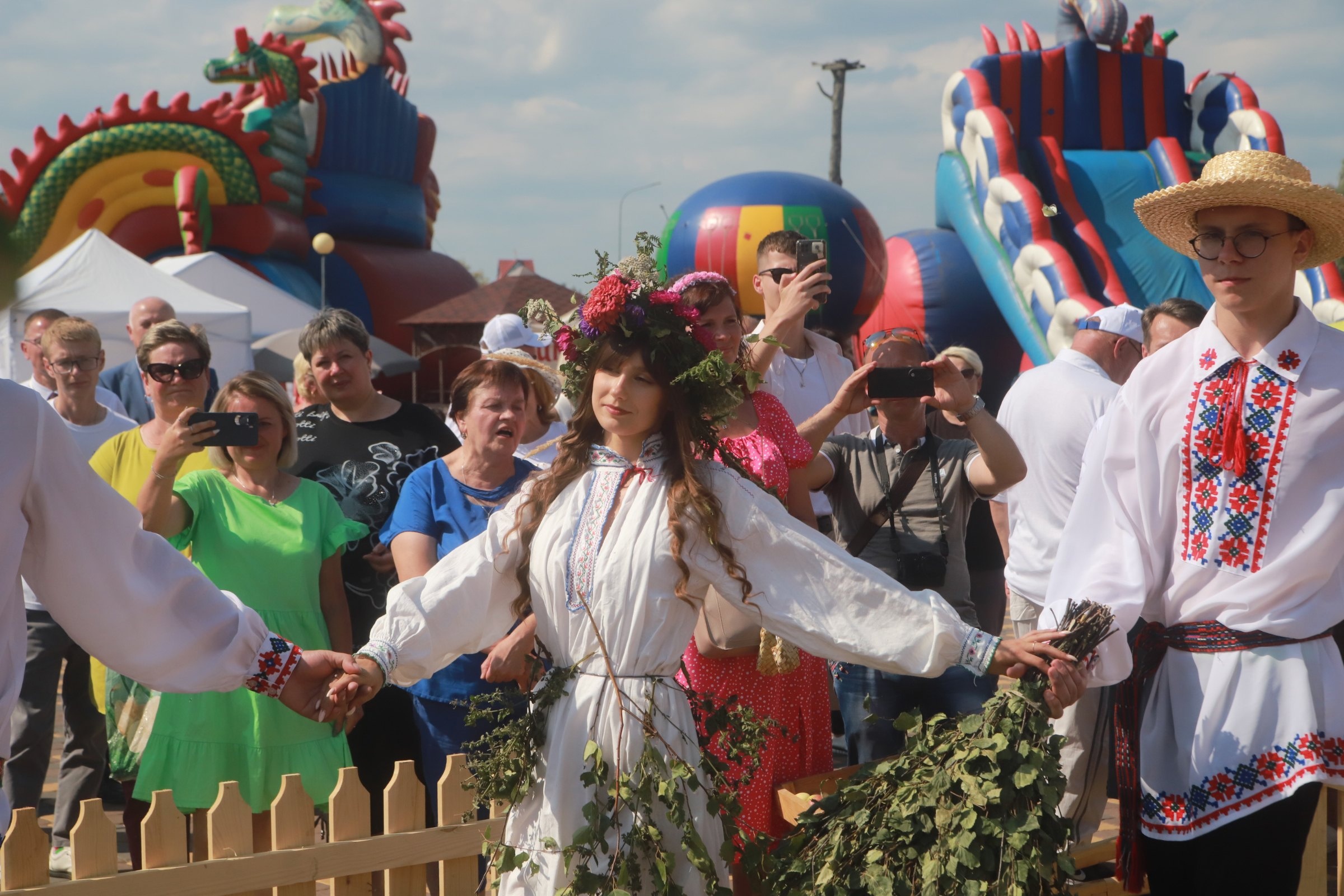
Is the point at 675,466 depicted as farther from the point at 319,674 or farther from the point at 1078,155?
the point at 1078,155

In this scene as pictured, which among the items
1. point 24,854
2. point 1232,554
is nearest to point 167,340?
point 24,854

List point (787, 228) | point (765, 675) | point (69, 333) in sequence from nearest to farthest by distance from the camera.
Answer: point (765, 675) < point (69, 333) < point (787, 228)

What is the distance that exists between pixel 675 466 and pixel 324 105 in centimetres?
2010

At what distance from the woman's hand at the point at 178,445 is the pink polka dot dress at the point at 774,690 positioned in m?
1.63

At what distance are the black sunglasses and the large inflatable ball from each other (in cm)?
610

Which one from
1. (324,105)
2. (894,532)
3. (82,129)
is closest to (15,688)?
(894,532)

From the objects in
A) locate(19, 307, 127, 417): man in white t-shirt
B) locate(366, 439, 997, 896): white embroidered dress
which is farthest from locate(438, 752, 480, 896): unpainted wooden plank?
locate(19, 307, 127, 417): man in white t-shirt

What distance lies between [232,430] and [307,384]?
1567 mm

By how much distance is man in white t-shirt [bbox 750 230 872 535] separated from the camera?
4539mm

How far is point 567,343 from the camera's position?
123 inches

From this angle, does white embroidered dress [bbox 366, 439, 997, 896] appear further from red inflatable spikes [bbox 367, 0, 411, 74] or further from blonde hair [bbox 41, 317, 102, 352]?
red inflatable spikes [bbox 367, 0, 411, 74]

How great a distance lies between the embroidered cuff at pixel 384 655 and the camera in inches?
112

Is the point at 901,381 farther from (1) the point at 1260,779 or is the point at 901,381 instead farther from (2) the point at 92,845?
(2) the point at 92,845

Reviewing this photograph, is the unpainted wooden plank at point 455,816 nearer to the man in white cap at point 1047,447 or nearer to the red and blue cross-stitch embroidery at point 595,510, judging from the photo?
the red and blue cross-stitch embroidery at point 595,510
